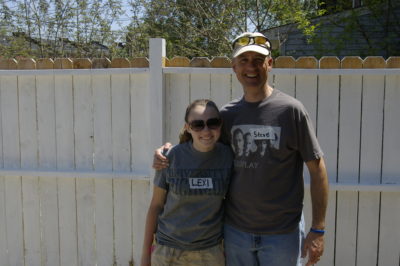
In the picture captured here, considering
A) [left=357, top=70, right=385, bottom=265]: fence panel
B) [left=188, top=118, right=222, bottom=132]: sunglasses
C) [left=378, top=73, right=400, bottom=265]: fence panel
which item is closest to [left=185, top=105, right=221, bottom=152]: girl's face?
[left=188, top=118, right=222, bottom=132]: sunglasses

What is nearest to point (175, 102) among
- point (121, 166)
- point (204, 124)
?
point (121, 166)

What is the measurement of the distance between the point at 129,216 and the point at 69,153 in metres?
0.80

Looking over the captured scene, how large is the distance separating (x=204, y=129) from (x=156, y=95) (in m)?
1.59

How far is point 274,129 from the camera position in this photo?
2.08 metres

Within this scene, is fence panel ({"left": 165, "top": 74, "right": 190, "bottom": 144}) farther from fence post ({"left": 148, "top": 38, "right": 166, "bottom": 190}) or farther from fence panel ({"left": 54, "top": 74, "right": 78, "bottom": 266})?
fence panel ({"left": 54, "top": 74, "right": 78, "bottom": 266})

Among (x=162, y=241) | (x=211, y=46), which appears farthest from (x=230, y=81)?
(x=211, y=46)

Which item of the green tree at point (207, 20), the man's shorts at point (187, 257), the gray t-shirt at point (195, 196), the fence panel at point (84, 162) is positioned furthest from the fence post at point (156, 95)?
the green tree at point (207, 20)

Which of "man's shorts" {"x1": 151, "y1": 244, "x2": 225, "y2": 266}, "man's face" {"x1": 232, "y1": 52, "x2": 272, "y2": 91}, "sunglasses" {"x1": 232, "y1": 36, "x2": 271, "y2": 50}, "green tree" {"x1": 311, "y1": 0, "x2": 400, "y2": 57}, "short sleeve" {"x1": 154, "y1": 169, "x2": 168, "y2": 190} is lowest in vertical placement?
"man's shorts" {"x1": 151, "y1": 244, "x2": 225, "y2": 266}

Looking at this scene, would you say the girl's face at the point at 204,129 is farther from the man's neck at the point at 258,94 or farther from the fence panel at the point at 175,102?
the fence panel at the point at 175,102

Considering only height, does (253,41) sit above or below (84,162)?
above

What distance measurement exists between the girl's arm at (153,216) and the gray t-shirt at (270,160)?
372 millimetres

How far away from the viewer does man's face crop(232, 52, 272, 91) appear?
2.16m

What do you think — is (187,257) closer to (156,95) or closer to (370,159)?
(156,95)

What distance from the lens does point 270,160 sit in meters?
2.10
